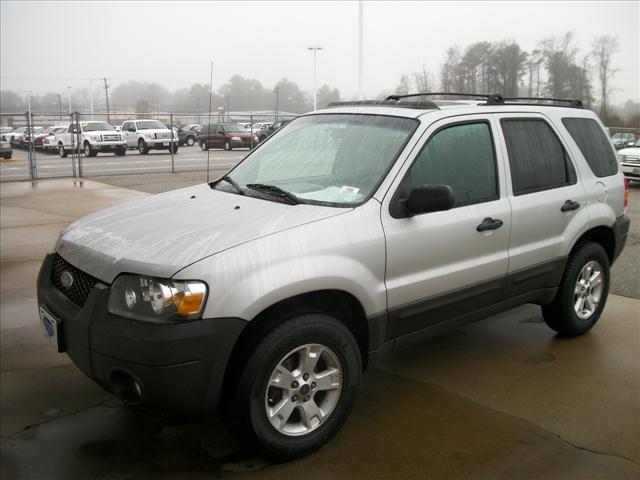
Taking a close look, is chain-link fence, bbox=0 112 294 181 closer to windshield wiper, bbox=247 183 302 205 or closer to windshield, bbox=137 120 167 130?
windshield, bbox=137 120 167 130

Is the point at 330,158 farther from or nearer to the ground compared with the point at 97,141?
nearer to the ground

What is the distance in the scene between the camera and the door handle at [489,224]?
3835 millimetres

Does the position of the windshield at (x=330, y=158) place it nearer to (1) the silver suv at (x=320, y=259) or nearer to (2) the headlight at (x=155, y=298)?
(1) the silver suv at (x=320, y=259)

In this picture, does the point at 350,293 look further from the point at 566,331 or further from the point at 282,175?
the point at 566,331

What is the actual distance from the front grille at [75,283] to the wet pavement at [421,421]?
0.78m

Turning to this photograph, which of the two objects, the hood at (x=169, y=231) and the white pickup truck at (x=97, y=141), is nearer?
the hood at (x=169, y=231)

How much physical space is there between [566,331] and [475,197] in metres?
1.66

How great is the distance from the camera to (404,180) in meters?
3.52

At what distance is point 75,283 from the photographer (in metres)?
3.27

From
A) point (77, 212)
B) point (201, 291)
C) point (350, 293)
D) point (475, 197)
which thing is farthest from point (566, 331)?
point (77, 212)

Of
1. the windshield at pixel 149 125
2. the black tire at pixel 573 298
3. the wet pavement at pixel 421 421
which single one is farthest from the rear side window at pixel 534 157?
the windshield at pixel 149 125

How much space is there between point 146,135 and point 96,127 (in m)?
2.30

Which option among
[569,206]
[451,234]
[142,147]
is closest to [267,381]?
[451,234]

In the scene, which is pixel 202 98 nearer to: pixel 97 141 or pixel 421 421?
pixel 421 421
